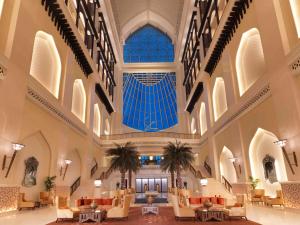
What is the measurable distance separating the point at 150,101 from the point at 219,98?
17.8 meters

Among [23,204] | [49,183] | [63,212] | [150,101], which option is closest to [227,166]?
[49,183]

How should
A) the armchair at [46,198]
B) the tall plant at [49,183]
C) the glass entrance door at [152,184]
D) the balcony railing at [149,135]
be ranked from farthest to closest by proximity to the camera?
the glass entrance door at [152,184], the balcony railing at [149,135], the tall plant at [49,183], the armchair at [46,198]

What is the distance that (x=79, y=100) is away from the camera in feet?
59.8

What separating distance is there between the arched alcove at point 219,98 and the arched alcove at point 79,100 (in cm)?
1013

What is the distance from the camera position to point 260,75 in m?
11.8

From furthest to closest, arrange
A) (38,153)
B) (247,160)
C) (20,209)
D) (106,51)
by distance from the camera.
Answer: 1. (106,51)
2. (247,160)
3. (38,153)
4. (20,209)

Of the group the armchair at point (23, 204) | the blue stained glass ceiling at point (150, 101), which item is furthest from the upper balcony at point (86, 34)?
the armchair at point (23, 204)

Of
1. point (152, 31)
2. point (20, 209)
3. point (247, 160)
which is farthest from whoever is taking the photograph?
point (152, 31)

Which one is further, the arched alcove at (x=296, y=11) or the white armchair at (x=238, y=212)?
the arched alcove at (x=296, y=11)

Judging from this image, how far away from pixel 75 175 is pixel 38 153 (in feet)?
19.5

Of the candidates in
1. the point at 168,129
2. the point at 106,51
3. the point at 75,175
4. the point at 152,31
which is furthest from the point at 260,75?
the point at 152,31

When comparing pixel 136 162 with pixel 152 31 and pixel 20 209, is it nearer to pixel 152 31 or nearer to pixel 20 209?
pixel 20 209

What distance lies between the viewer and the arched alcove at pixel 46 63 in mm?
11823

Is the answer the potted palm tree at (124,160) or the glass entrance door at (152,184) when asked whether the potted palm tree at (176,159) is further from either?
the glass entrance door at (152,184)
